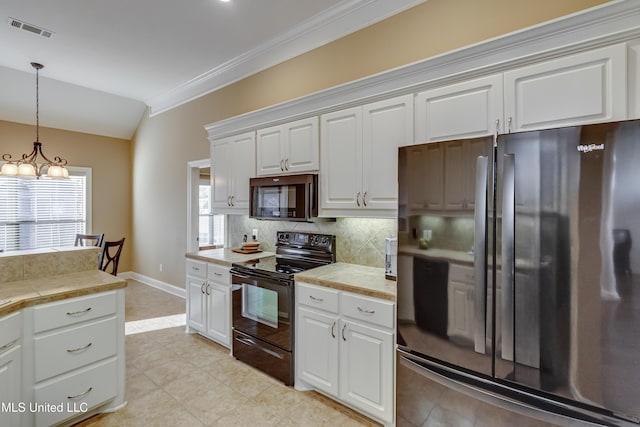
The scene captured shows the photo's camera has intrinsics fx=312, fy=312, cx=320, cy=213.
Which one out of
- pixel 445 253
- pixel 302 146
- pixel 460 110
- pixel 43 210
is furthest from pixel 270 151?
pixel 43 210

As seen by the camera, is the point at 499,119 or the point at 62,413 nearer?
the point at 499,119

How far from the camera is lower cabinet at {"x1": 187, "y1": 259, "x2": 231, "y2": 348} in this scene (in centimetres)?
318

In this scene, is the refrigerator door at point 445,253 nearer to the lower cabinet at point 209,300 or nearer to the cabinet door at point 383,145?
the cabinet door at point 383,145

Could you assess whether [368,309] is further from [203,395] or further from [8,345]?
[8,345]

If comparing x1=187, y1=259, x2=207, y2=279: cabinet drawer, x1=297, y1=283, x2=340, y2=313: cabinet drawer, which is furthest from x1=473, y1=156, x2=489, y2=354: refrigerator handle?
x1=187, y1=259, x2=207, y2=279: cabinet drawer

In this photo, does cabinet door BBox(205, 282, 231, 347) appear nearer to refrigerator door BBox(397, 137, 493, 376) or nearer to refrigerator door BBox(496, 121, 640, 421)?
refrigerator door BBox(397, 137, 493, 376)

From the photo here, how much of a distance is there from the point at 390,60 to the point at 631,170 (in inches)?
80.7

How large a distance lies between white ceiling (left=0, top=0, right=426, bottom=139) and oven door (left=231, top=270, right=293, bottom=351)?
250 cm

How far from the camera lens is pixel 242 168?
136 inches

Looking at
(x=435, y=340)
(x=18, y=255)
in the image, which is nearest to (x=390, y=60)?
(x=435, y=340)

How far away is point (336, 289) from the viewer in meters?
2.30

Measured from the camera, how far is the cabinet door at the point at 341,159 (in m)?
2.50

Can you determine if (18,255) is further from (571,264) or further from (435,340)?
(571,264)

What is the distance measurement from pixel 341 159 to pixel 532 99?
4.39ft
